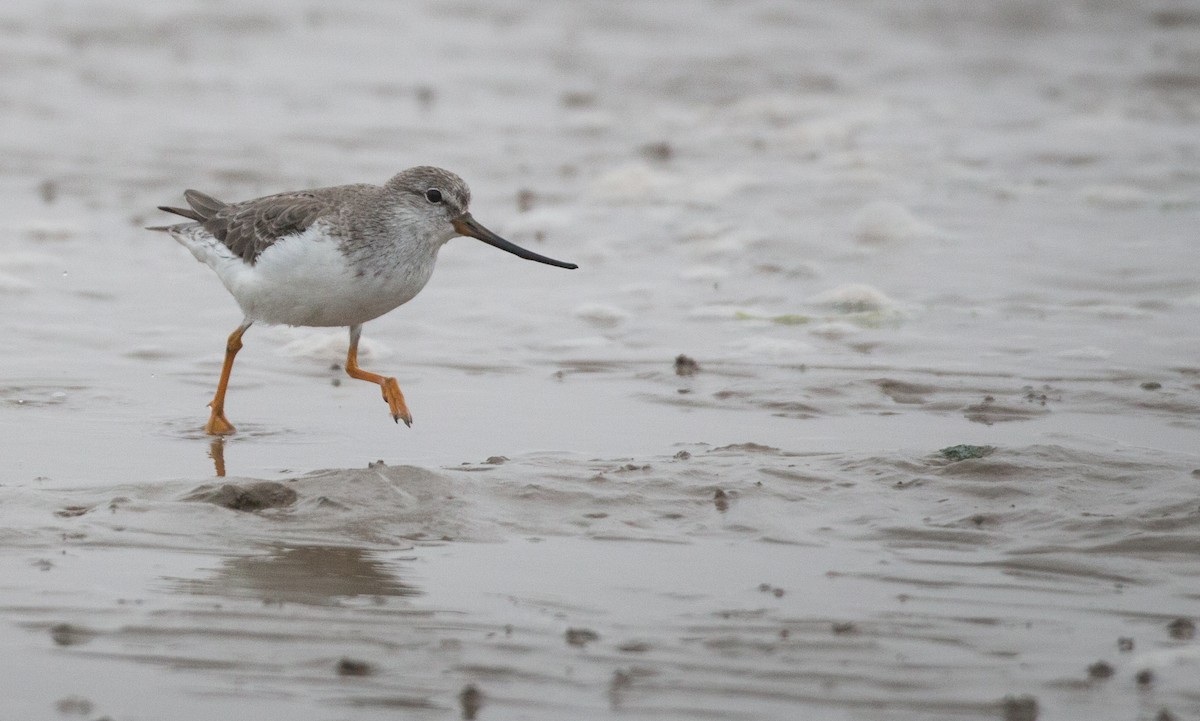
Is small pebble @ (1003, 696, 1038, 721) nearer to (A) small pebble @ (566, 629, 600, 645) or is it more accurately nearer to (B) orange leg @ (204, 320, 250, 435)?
(A) small pebble @ (566, 629, 600, 645)

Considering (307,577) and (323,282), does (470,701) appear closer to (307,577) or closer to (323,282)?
(307,577)

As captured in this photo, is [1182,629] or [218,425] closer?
[1182,629]

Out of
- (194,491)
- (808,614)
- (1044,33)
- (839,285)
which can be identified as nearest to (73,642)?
(194,491)

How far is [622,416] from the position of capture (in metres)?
6.72

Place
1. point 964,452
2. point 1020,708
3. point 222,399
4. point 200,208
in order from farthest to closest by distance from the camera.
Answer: point 200,208 → point 222,399 → point 964,452 → point 1020,708

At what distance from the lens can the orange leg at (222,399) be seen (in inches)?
253

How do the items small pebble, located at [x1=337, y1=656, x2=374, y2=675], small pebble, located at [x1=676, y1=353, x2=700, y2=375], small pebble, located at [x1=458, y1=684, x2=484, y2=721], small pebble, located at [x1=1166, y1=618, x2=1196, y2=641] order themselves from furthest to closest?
small pebble, located at [x1=676, y1=353, x2=700, y2=375], small pebble, located at [x1=1166, y1=618, x2=1196, y2=641], small pebble, located at [x1=337, y1=656, x2=374, y2=675], small pebble, located at [x1=458, y1=684, x2=484, y2=721]

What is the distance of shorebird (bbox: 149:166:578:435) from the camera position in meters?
6.46

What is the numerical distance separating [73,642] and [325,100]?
10.3 meters

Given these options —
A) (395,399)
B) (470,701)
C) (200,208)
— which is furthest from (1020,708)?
(200,208)

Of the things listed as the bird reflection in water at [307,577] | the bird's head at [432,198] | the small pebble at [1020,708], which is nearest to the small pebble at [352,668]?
the bird reflection in water at [307,577]

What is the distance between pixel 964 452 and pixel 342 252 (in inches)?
106

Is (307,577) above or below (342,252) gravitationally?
below

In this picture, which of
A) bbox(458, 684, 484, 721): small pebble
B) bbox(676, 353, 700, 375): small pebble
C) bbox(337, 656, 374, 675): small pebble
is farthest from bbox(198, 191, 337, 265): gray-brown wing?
bbox(458, 684, 484, 721): small pebble
